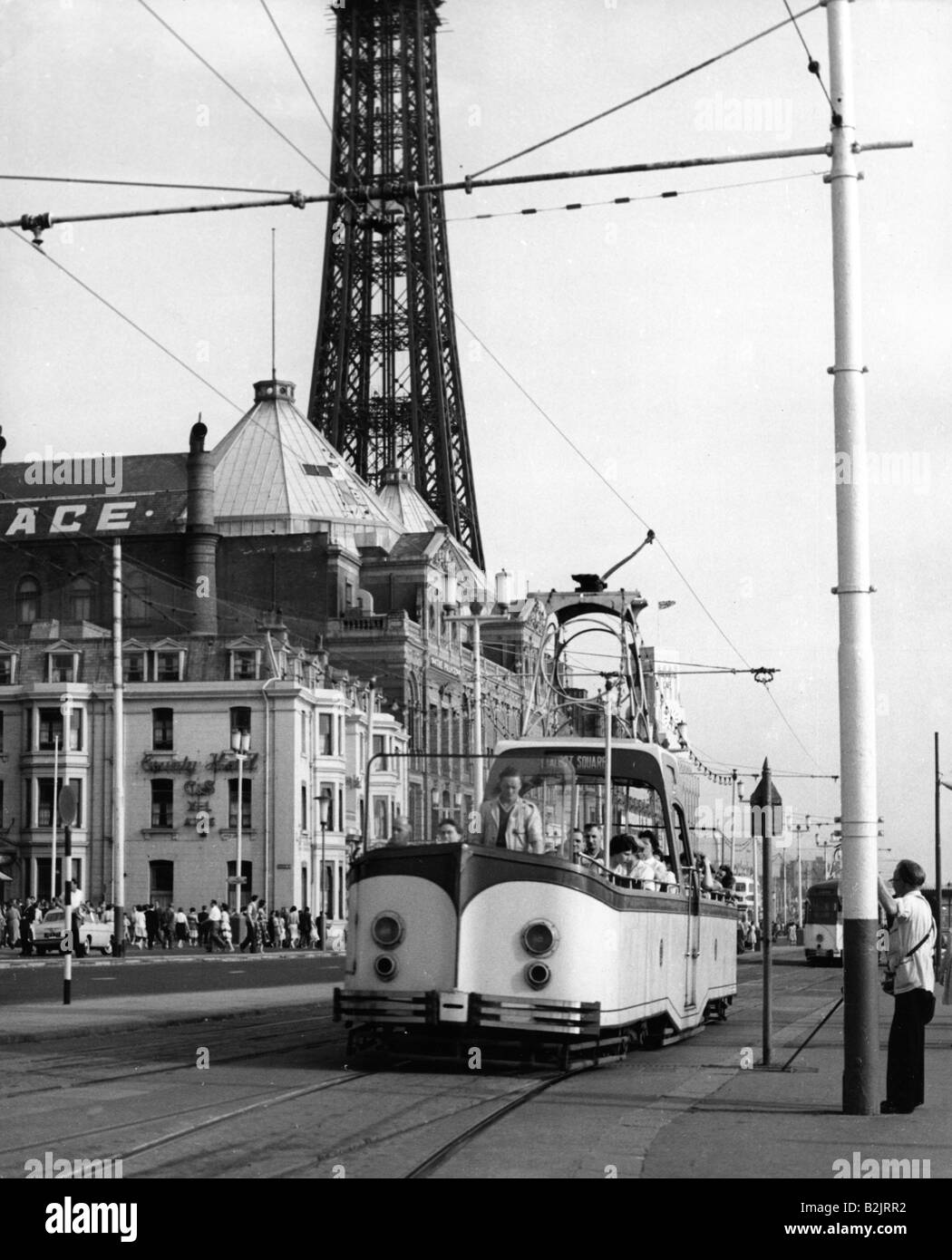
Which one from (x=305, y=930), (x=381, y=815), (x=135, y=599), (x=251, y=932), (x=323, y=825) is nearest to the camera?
(x=251, y=932)

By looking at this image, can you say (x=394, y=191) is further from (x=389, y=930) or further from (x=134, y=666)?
(x=134, y=666)

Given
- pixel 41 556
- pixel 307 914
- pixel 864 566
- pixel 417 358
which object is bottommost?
pixel 307 914

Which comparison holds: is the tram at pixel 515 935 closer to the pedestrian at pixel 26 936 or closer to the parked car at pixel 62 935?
the pedestrian at pixel 26 936

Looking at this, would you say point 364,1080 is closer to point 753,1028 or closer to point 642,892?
point 642,892

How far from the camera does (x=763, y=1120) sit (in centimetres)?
1348

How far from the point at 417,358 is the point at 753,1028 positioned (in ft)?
446

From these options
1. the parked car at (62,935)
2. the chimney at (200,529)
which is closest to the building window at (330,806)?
the chimney at (200,529)

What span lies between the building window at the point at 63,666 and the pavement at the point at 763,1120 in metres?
65.4

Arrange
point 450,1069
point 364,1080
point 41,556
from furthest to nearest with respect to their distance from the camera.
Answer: point 41,556 < point 450,1069 < point 364,1080

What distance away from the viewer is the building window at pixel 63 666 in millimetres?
87375

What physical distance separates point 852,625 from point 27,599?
3766 inches

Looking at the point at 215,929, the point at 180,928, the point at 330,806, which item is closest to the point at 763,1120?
the point at 215,929

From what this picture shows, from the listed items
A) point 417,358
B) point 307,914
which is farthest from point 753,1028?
point 417,358
